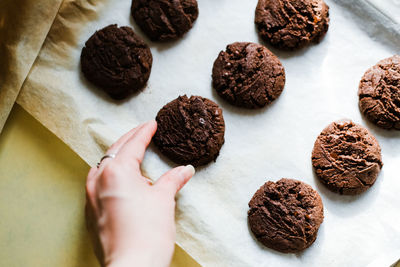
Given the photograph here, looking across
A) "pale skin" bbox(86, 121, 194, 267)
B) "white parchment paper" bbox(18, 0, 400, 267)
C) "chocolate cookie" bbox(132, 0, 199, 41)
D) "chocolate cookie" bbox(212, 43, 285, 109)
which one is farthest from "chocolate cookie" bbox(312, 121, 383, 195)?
"chocolate cookie" bbox(132, 0, 199, 41)


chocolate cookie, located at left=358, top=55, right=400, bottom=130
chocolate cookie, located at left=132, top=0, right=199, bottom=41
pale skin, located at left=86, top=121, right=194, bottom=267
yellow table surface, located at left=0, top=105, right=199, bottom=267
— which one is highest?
chocolate cookie, located at left=132, top=0, right=199, bottom=41

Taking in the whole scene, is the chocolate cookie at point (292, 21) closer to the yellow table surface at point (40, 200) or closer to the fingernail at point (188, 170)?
the fingernail at point (188, 170)

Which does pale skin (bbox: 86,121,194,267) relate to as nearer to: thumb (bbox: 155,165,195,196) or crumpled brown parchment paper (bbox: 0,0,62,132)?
thumb (bbox: 155,165,195,196)

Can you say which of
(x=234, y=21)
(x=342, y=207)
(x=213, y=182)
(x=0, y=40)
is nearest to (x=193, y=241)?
(x=213, y=182)

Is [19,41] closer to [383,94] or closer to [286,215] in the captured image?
[286,215]

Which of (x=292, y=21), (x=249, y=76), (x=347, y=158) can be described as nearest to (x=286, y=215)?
(x=347, y=158)

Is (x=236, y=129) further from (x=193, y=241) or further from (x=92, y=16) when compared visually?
(x=92, y=16)
